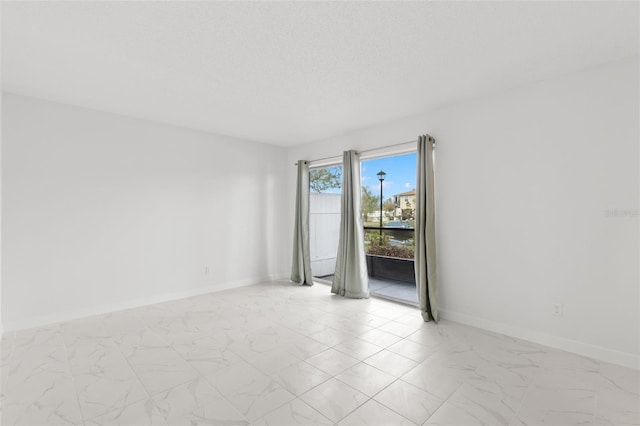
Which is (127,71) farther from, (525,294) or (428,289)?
(525,294)

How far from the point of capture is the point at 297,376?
225 cm

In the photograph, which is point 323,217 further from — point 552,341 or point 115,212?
point 552,341

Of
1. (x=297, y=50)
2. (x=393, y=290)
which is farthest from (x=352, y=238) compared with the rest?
(x=297, y=50)

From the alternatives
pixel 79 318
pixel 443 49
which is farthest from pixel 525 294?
pixel 79 318

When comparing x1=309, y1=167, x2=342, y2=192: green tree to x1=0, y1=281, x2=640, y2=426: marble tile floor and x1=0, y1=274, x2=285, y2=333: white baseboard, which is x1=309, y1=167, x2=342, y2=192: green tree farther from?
x1=0, y1=281, x2=640, y2=426: marble tile floor

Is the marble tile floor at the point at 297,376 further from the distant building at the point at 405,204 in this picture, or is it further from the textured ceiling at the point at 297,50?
the textured ceiling at the point at 297,50

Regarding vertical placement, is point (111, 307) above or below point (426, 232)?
below

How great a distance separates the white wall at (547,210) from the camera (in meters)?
2.43

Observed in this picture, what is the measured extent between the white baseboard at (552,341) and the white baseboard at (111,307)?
321cm

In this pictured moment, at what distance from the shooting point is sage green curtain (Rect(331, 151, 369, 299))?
170 inches

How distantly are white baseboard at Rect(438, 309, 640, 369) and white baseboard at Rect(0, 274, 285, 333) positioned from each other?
3.21 meters

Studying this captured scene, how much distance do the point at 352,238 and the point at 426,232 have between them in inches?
47.5

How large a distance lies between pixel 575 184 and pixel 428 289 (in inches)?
67.2

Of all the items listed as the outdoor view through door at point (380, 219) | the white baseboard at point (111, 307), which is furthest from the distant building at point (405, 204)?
the white baseboard at point (111, 307)
